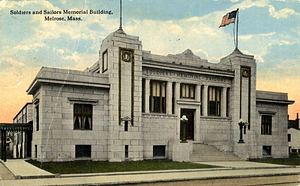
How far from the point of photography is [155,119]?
2878 cm

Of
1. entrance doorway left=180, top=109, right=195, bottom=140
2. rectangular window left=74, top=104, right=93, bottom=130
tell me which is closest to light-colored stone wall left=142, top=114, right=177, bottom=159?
entrance doorway left=180, top=109, right=195, bottom=140

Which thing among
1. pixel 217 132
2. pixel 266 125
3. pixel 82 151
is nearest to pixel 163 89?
pixel 217 132

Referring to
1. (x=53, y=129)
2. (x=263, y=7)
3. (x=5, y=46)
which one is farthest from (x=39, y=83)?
(x=263, y=7)

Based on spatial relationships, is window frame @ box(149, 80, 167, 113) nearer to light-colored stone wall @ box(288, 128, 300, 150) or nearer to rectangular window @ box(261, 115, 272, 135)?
rectangular window @ box(261, 115, 272, 135)

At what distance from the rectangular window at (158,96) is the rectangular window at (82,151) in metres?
7.13

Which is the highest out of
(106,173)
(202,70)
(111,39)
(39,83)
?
(111,39)

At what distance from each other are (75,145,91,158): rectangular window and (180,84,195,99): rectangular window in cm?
1067

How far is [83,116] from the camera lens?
84.4 ft

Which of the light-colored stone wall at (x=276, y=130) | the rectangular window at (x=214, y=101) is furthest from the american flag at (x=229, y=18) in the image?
the light-colored stone wall at (x=276, y=130)

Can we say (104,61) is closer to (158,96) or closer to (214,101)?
(158,96)

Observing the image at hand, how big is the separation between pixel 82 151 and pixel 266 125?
2138 centimetres

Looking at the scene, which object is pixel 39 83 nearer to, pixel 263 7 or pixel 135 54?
pixel 135 54

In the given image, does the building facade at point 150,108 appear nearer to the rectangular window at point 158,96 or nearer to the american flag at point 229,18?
the rectangular window at point 158,96

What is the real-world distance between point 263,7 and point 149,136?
1501 cm
